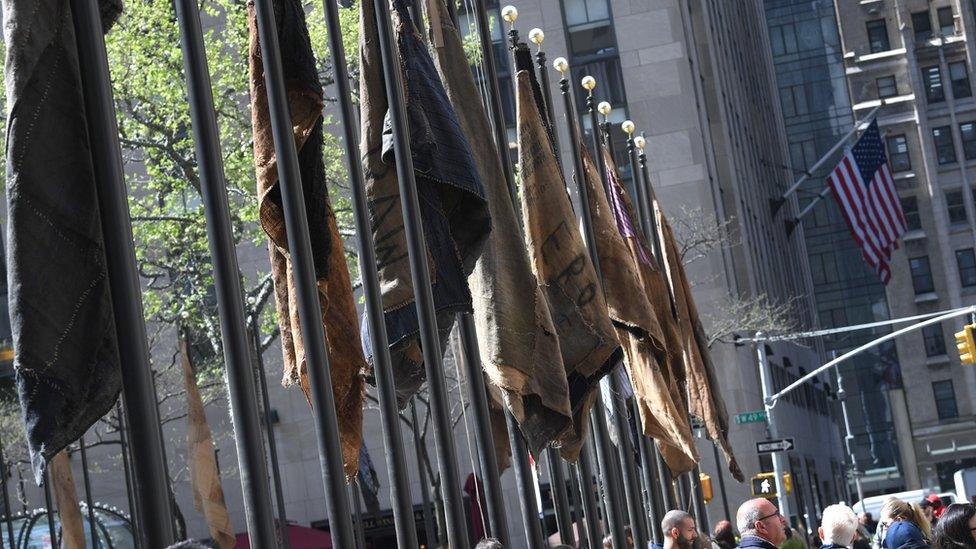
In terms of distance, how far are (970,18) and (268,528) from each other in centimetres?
10155

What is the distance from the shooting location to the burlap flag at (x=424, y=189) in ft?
27.8

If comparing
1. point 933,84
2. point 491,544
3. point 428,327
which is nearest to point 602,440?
point 428,327

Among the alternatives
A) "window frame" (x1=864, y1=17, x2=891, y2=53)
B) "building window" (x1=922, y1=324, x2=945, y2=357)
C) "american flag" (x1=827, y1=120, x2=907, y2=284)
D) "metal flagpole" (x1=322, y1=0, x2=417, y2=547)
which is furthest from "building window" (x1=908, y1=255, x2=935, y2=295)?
"metal flagpole" (x1=322, y1=0, x2=417, y2=547)

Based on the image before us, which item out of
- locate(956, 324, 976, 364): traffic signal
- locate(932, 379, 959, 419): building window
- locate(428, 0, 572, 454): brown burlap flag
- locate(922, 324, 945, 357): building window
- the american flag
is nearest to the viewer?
locate(428, 0, 572, 454): brown burlap flag

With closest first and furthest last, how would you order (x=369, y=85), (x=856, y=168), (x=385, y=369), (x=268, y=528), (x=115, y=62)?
1. (x=268, y=528)
2. (x=385, y=369)
3. (x=369, y=85)
4. (x=115, y=62)
5. (x=856, y=168)

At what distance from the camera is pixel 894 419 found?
101188 millimetres

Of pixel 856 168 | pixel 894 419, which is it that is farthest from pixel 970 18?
pixel 856 168

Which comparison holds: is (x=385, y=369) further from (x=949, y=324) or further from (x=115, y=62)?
(x=949, y=324)

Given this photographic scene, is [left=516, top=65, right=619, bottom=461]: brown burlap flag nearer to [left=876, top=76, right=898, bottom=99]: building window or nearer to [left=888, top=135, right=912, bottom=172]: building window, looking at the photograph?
[left=888, top=135, right=912, bottom=172]: building window

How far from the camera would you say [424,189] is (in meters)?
8.69

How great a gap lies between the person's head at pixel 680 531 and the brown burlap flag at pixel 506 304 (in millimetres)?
3008

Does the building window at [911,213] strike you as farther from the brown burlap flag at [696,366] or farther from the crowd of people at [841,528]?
the crowd of people at [841,528]

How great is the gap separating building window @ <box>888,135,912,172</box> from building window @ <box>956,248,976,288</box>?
7393 mm

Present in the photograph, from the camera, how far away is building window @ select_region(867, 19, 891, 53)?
10506cm
